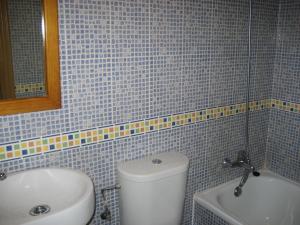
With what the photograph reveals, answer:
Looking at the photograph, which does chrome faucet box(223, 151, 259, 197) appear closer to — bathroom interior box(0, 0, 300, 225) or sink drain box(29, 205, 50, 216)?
bathroom interior box(0, 0, 300, 225)

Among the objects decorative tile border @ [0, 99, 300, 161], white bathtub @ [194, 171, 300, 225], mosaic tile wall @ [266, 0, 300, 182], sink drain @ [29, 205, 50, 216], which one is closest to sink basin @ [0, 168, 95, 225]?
sink drain @ [29, 205, 50, 216]

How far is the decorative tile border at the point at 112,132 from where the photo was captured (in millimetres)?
1364

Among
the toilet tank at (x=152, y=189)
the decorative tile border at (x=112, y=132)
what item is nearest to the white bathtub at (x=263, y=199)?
the toilet tank at (x=152, y=189)

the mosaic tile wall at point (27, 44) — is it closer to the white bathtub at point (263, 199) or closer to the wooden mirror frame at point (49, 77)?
the wooden mirror frame at point (49, 77)

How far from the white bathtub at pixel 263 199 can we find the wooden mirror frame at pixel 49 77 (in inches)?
45.2

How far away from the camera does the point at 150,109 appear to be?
5.52 ft

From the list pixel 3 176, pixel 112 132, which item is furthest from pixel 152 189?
pixel 3 176

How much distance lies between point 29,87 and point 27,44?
0.59 ft

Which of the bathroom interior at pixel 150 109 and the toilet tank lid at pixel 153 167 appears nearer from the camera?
the bathroom interior at pixel 150 109

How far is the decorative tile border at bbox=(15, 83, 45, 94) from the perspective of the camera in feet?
4.28

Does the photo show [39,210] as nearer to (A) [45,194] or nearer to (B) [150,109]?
(A) [45,194]

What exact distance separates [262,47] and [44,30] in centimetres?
143

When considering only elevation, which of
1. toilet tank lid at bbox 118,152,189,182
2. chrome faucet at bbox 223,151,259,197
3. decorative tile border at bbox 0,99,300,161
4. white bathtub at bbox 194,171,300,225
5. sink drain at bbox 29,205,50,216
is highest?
decorative tile border at bbox 0,99,300,161

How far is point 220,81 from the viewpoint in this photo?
1.92m
